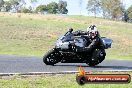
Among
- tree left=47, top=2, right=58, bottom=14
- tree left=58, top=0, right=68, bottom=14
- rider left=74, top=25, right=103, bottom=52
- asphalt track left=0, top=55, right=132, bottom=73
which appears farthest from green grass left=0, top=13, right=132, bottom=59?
tree left=58, top=0, right=68, bottom=14

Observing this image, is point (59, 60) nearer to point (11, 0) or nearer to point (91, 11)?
point (91, 11)

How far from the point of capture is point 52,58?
45.4 ft

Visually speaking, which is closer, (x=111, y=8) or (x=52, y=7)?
(x=111, y=8)

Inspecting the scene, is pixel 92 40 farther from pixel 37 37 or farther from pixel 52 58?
pixel 37 37

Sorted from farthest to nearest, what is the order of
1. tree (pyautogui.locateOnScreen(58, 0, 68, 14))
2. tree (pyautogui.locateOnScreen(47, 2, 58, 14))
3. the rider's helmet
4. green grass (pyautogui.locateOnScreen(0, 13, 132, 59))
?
tree (pyautogui.locateOnScreen(58, 0, 68, 14))
tree (pyautogui.locateOnScreen(47, 2, 58, 14))
green grass (pyautogui.locateOnScreen(0, 13, 132, 59))
the rider's helmet

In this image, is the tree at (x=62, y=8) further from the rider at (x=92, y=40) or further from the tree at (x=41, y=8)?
the rider at (x=92, y=40)

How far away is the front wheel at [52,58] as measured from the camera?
13758 mm

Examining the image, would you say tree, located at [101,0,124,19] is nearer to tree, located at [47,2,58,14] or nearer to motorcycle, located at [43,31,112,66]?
tree, located at [47,2,58,14]

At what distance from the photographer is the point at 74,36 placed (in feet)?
46.4

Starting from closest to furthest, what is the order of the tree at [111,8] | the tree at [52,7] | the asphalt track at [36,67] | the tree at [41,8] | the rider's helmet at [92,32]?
1. the asphalt track at [36,67]
2. the rider's helmet at [92,32]
3. the tree at [111,8]
4. the tree at [41,8]
5. the tree at [52,7]

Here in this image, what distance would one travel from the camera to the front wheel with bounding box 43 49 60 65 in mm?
13758

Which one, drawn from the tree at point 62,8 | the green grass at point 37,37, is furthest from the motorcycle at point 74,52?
the tree at point 62,8

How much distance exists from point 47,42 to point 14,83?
34393mm

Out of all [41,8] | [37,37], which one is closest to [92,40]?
[37,37]
